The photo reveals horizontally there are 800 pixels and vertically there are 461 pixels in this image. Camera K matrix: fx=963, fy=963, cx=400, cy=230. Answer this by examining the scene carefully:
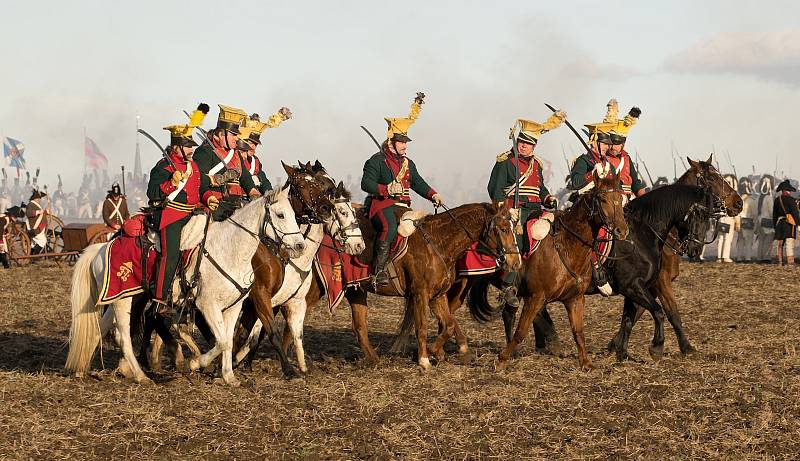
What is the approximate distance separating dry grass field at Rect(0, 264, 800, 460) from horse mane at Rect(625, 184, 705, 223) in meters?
1.94

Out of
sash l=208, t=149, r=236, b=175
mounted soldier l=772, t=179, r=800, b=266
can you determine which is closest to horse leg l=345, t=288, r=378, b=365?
sash l=208, t=149, r=236, b=175

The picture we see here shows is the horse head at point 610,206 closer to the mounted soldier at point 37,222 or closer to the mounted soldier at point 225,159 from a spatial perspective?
the mounted soldier at point 225,159

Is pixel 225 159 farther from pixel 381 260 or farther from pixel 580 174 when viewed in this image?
pixel 580 174

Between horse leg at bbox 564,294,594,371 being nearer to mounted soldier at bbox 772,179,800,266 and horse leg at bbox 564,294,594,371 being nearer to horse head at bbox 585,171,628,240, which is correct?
horse head at bbox 585,171,628,240

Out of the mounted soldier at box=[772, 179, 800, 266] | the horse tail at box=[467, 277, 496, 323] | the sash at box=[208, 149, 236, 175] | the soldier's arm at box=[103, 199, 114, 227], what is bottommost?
the horse tail at box=[467, 277, 496, 323]

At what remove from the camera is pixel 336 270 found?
12633mm

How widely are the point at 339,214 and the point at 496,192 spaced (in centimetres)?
294

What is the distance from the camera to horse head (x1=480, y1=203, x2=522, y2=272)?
12.0 metres

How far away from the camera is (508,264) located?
39.2 feet

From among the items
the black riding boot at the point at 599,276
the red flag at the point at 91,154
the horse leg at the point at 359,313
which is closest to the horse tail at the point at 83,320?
the horse leg at the point at 359,313

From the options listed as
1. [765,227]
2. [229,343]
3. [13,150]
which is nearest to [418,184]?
[229,343]

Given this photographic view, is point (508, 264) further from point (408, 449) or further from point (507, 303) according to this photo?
point (408, 449)

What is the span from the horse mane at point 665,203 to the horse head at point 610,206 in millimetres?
1475

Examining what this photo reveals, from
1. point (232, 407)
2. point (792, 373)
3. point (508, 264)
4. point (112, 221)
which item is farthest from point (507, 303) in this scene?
point (112, 221)
